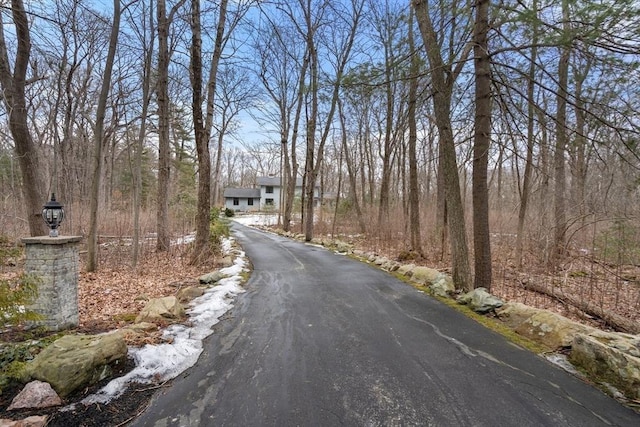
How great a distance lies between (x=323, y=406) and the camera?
2.38 m

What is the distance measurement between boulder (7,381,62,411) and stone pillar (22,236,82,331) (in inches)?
56.0

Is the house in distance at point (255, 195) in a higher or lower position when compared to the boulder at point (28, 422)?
higher

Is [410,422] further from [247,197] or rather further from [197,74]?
[247,197]

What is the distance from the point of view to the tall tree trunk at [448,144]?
5.42 metres

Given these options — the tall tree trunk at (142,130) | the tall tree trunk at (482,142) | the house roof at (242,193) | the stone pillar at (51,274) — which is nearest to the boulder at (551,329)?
the tall tree trunk at (482,142)

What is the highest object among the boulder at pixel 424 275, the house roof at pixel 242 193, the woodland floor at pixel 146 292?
the house roof at pixel 242 193

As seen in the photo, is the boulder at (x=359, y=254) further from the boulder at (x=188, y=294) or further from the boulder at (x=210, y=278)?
the boulder at (x=188, y=294)

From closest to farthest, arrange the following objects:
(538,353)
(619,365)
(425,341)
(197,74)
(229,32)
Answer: (619,365)
(538,353)
(425,341)
(197,74)
(229,32)

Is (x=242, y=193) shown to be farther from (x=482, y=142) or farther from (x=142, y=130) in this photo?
(x=482, y=142)

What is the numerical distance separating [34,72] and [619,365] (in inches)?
671

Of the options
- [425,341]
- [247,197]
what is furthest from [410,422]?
[247,197]

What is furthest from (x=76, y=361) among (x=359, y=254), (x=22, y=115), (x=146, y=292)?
(x=359, y=254)

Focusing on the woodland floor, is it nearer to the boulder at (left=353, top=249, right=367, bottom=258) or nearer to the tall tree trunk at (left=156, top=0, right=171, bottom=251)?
the tall tree trunk at (left=156, top=0, right=171, bottom=251)

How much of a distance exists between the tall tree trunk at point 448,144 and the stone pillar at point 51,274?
576 centimetres
